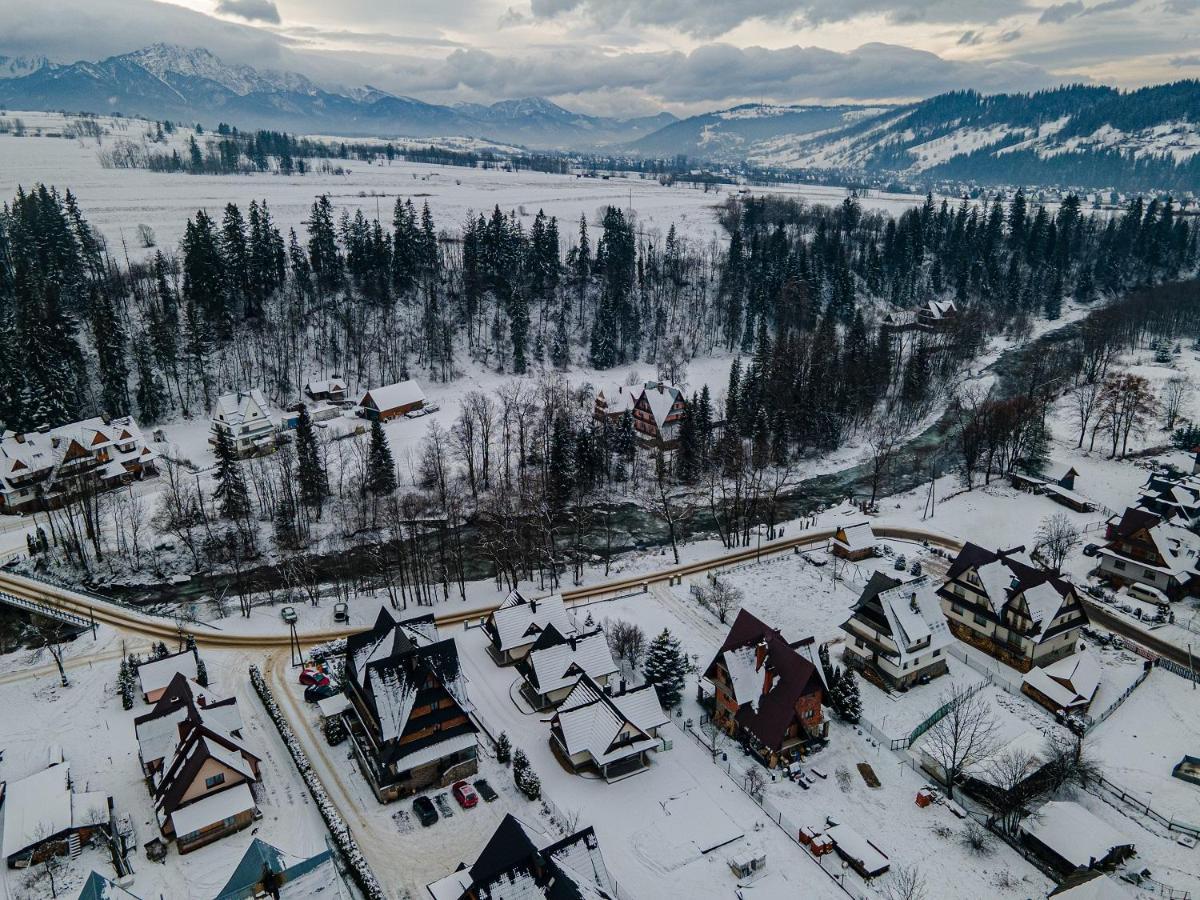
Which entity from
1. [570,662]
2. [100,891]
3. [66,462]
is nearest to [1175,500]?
[570,662]

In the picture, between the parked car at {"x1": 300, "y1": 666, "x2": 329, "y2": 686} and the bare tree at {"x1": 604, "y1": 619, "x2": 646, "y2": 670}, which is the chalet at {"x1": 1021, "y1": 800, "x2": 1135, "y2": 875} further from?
the parked car at {"x1": 300, "y1": 666, "x2": 329, "y2": 686}

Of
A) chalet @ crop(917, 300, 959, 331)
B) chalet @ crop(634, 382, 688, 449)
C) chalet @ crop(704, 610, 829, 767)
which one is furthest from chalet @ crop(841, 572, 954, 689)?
chalet @ crop(917, 300, 959, 331)

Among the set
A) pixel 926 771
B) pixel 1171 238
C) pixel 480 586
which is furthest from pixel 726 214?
pixel 926 771

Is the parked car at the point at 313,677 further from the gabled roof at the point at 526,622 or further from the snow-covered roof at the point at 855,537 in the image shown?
the snow-covered roof at the point at 855,537

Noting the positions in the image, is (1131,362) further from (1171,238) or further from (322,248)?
(322,248)

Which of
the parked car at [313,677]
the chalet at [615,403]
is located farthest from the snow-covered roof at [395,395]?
the parked car at [313,677]

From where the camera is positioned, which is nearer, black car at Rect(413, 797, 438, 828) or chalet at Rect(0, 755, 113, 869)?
chalet at Rect(0, 755, 113, 869)
